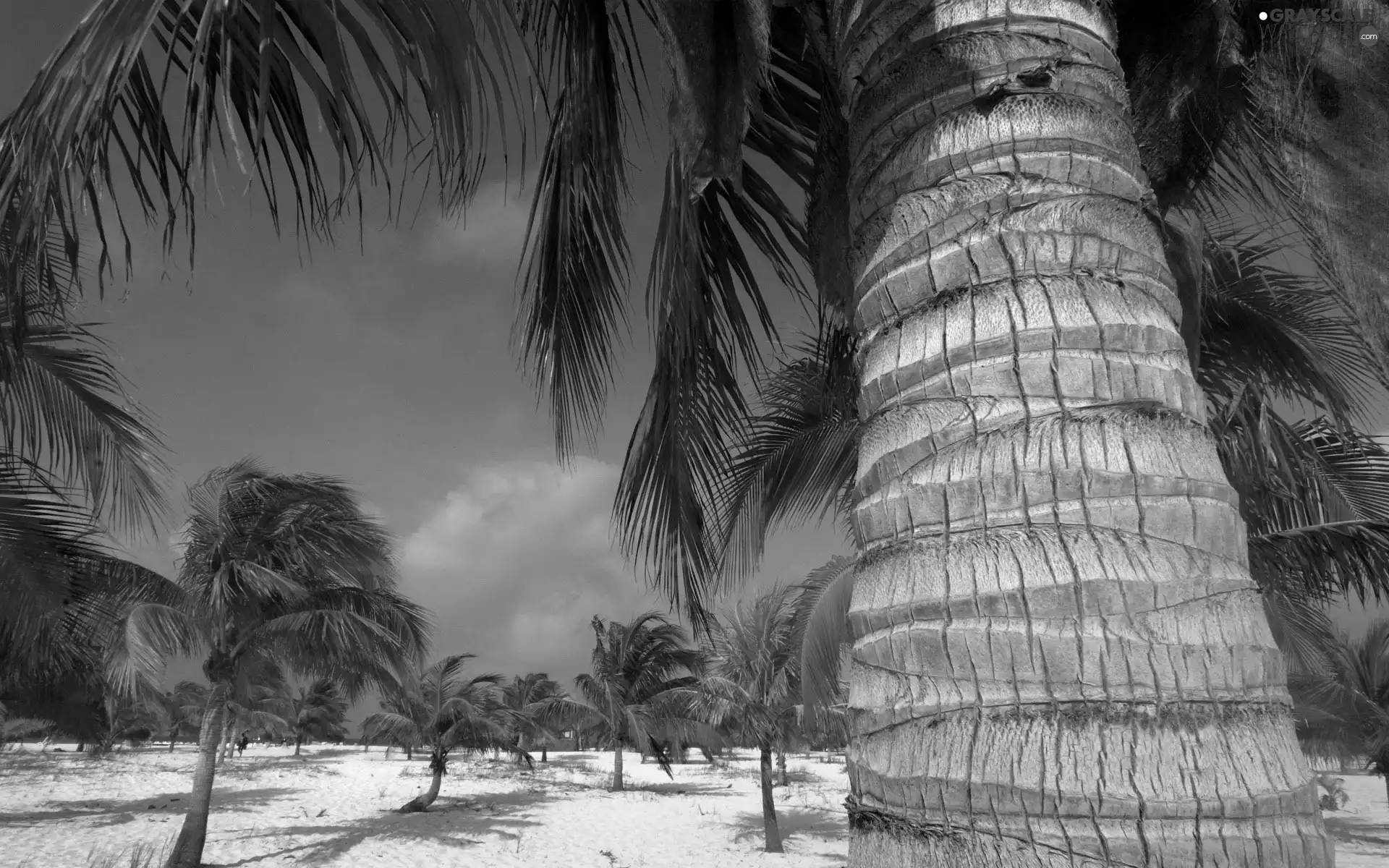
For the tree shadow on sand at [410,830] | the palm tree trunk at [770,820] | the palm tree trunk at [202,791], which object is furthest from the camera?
the palm tree trunk at [770,820]

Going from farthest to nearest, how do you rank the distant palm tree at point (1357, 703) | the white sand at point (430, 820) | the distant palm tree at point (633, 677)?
the distant palm tree at point (633, 677) → the distant palm tree at point (1357, 703) → the white sand at point (430, 820)

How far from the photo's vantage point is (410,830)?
1688cm

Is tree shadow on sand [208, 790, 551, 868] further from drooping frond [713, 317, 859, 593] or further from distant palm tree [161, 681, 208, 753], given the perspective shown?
distant palm tree [161, 681, 208, 753]

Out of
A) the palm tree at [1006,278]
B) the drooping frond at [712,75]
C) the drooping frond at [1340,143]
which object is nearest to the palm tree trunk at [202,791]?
the palm tree at [1006,278]

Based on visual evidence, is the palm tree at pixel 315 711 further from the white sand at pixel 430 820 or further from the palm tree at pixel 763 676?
the palm tree at pixel 763 676

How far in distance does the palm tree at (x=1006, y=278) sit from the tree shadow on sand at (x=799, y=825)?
1635 centimetres

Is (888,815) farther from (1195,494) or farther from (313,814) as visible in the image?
(313,814)

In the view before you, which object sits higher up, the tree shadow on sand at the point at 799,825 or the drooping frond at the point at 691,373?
the drooping frond at the point at 691,373

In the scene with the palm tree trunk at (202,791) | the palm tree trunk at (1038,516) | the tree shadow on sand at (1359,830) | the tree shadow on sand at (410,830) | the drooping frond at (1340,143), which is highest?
the drooping frond at (1340,143)

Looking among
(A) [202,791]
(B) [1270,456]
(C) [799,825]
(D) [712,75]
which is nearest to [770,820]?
(C) [799,825]

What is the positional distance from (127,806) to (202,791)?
→ 1058 cm

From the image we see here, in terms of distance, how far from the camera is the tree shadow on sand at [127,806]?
54.6 feet

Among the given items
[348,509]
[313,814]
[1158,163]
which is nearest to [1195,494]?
[1158,163]

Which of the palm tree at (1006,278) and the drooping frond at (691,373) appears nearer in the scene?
the palm tree at (1006,278)
